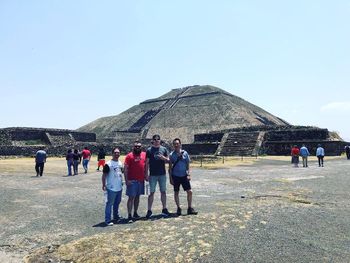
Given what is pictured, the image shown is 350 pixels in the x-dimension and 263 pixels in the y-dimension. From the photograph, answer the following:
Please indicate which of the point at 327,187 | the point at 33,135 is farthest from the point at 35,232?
the point at 33,135

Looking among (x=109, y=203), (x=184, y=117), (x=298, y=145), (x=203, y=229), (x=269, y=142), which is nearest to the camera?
(x=203, y=229)

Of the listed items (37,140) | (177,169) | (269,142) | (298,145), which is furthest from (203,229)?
(37,140)

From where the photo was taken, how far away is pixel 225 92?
90.8 m

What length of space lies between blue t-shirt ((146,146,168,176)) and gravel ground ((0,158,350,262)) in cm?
116

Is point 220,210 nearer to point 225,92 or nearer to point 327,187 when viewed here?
point 327,187

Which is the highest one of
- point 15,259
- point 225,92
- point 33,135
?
point 225,92

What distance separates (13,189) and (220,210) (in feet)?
31.9

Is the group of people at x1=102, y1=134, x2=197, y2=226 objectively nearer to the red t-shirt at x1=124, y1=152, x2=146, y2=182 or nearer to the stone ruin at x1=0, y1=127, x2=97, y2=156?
the red t-shirt at x1=124, y1=152, x2=146, y2=182

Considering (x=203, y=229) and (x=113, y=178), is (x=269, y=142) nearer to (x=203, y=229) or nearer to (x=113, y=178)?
(x=113, y=178)

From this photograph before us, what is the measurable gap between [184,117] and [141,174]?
221 feet

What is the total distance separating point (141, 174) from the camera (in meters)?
8.88

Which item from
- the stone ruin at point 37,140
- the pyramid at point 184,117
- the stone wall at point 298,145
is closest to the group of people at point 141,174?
the stone wall at point 298,145

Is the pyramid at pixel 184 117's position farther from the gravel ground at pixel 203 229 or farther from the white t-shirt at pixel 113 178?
the white t-shirt at pixel 113 178

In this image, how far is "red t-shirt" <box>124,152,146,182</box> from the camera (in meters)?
8.84
